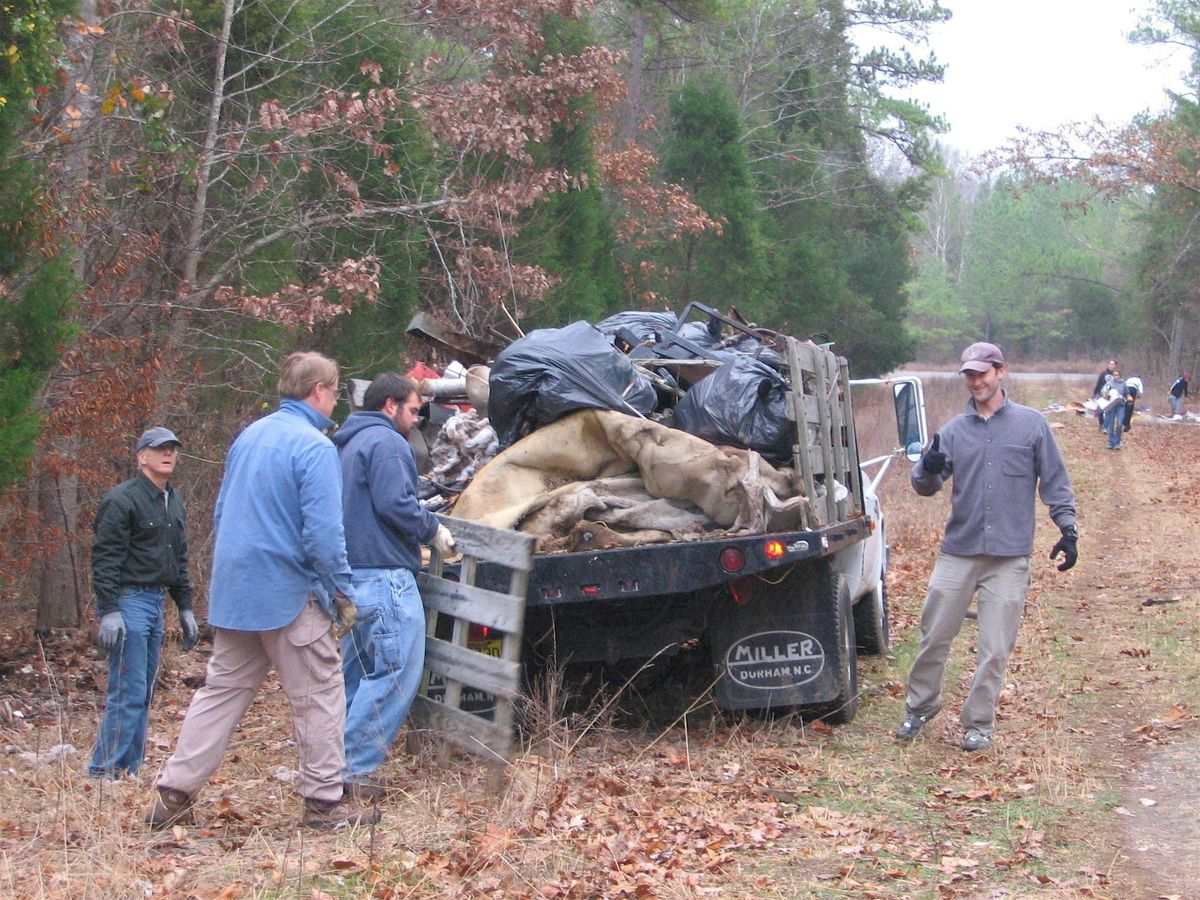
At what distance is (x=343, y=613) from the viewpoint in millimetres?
5336

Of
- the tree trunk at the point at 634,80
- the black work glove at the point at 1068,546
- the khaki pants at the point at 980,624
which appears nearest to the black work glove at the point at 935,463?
the khaki pants at the point at 980,624

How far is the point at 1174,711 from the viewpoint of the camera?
24.9 feet

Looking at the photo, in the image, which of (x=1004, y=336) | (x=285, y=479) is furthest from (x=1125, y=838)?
(x=1004, y=336)

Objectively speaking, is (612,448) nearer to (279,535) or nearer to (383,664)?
(383,664)

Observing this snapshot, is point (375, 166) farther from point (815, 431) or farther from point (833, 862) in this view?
point (833, 862)

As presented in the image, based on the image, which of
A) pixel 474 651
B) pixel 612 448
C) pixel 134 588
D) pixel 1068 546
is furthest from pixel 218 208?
pixel 1068 546

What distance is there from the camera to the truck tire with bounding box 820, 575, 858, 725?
6980 mm

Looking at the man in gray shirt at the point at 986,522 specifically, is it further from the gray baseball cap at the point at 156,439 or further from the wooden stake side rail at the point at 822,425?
the gray baseball cap at the point at 156,439

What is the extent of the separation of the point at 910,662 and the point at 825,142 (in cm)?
2691

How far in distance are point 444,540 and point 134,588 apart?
1760 mm

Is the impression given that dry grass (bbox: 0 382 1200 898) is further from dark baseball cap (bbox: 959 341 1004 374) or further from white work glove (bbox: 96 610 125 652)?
dark baseball cap (bbox: 959 341 1004 374)

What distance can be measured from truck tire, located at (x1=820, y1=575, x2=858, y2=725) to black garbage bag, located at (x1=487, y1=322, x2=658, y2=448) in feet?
4.55

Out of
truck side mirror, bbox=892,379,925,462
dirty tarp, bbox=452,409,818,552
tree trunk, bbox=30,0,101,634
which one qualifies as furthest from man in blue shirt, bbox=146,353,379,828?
truck side mirror, bbox=892,379,925,462

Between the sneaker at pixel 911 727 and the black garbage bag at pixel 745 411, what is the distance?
1.47 metres
